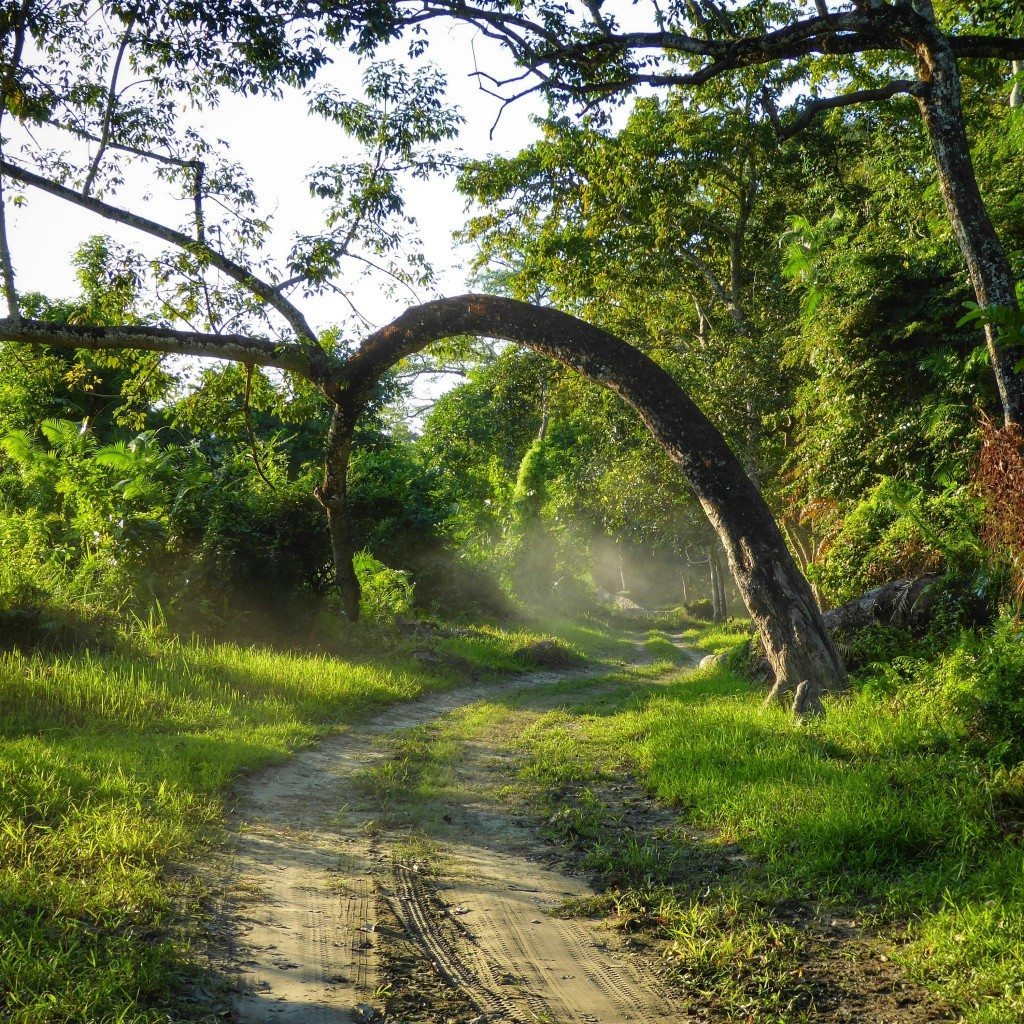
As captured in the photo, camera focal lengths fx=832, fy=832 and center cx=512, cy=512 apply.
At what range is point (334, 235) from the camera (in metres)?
9.89

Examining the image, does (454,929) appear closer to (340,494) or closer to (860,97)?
(340,494)

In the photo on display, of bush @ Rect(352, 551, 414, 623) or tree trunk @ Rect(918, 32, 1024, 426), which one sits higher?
tree trunk @ Rect(918, 32, 1024, 426)

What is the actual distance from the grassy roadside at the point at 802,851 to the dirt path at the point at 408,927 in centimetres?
32

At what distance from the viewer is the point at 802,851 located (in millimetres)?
4582

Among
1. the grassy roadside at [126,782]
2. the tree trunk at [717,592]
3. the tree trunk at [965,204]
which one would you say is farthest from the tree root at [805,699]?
the tree trunk at [717,592]

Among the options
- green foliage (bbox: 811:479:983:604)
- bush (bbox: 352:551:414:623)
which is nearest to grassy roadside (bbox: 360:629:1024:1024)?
green foliage (bbox: 811:479:983:604)

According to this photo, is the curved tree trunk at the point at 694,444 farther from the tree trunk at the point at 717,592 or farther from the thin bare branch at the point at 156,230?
the tree trunk at the point at 717,592

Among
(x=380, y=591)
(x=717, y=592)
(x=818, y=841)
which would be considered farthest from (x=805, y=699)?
(x=717, y=592)

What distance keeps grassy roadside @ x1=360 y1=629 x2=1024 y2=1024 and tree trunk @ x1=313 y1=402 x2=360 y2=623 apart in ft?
13.4

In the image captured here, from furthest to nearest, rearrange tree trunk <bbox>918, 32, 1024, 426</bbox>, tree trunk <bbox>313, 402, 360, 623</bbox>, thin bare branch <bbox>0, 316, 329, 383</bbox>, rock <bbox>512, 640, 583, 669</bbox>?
rock <bbox>512, 640, 583, 669</bbox>
tree trunk <bbox>313, 402, 360, 623</bbox>
thin bare branch <bbox>0, 316, 329, 383</bbox>
tree trunk <bbox>918, 32, 1024, 426</bbox>

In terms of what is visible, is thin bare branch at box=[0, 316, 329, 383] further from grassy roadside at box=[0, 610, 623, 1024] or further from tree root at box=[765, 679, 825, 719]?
tree root at box=[765, 679, 825, 719]

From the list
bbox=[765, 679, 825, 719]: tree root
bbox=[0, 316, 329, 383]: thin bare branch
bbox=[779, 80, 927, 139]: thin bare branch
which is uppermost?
bbox=[779, 80, 927, 139]: thin bare branch

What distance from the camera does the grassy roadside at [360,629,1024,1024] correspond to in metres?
3.34

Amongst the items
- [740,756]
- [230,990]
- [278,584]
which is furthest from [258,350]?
[230,990]
